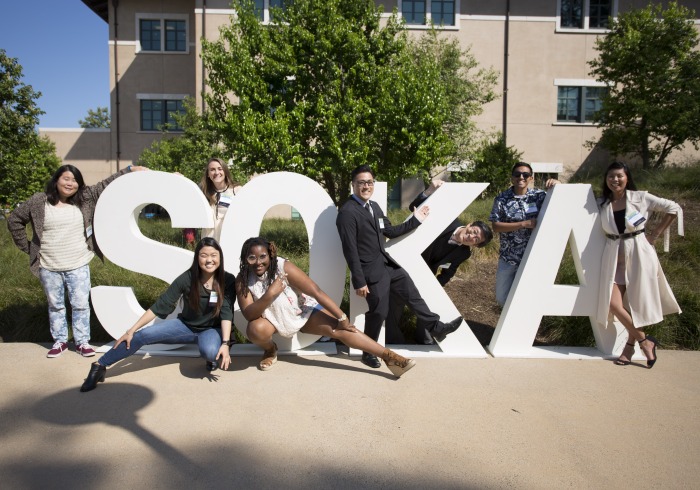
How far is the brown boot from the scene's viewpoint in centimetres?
387

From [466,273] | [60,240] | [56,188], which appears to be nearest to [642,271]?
[466,273]

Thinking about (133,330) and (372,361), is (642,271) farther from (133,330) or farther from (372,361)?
(133,330)

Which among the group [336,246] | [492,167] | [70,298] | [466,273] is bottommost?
[466,273]

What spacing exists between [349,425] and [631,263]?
9.32 feet

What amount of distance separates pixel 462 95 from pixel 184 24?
12.1 metres

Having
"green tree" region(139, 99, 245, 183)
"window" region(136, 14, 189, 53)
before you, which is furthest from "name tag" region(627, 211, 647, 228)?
"window" region(136, 14, 189, 53)

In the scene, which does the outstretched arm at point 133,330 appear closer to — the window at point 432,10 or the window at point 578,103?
the window at point 432,10

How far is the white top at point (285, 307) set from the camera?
394 centimetres

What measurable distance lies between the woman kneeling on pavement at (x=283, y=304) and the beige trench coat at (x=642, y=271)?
2.00 meters

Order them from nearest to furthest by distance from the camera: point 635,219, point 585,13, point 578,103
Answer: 1. point 635,219
2. point 585,13
3. point 578,103

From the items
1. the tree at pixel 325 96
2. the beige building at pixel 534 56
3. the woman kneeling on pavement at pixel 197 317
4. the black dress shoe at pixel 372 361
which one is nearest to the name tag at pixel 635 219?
the black dress shoe at pixel 372 361

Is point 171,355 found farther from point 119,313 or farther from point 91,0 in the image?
point 91,0

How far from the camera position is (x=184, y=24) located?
2003 cm

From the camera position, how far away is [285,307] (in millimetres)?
3957
